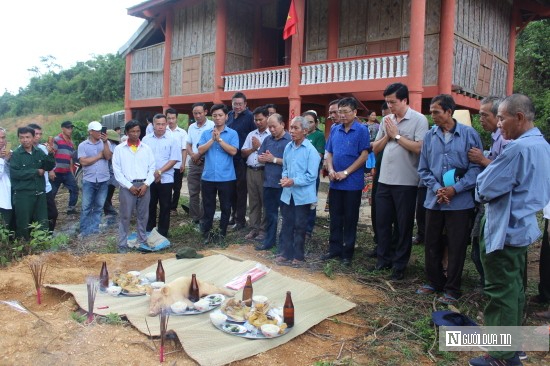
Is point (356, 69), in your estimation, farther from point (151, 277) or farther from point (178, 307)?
point (178, 307)

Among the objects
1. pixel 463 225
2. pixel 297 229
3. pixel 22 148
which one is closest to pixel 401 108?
pixel 463 225

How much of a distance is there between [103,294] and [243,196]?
3.05 meters

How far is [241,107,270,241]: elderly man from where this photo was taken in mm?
6160

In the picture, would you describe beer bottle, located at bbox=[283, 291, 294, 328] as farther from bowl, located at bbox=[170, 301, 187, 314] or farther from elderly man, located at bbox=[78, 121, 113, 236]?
elderly man, located at bbox=[78, 121, 113, 236]

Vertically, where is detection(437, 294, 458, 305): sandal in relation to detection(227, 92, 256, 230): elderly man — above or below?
below

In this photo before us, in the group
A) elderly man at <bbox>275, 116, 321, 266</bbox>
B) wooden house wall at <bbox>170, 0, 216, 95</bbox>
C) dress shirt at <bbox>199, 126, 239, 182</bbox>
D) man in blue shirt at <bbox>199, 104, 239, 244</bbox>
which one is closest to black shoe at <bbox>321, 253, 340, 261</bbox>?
elderly man at <bbox>275, 116, 321, 266</bbox>

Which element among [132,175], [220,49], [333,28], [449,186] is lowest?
[132,175]

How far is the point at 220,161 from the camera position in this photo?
6.16 metres

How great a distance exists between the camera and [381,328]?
3.53 m

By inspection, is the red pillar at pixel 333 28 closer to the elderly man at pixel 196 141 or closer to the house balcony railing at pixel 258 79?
the house balcony railing at pixel 258 79

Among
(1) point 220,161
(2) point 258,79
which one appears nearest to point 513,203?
(1) point 220,161

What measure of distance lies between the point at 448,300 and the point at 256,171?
3156 millimetres

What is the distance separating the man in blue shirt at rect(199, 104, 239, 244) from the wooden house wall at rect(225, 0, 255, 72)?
6.87 metres

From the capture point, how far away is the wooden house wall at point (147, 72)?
14.4 meters
